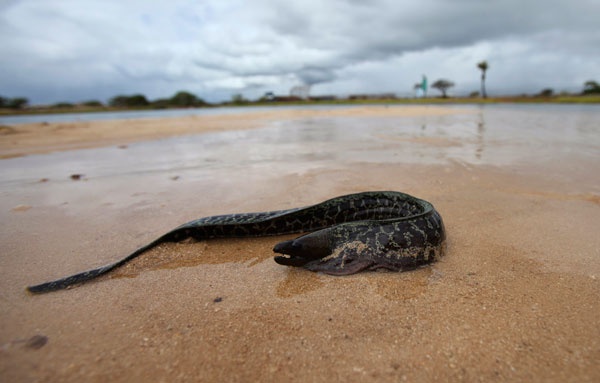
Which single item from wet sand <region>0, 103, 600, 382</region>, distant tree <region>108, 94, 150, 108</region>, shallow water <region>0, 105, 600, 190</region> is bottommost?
wet sand <region>0, 103, 600, 382</region>

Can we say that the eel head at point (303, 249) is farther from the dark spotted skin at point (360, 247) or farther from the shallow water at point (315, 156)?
the shallow water at point (315, 156)

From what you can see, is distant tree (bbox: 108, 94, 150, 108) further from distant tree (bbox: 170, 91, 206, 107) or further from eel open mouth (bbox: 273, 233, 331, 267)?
eel open mouth (bbox: 273, 233, 331, 267)

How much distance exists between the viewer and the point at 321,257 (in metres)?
3.24

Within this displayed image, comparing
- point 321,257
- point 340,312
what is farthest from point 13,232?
point 340,312

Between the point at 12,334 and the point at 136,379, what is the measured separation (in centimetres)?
120

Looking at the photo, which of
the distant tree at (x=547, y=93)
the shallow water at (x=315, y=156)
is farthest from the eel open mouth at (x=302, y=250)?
the distant tree at (x=547, y=93)

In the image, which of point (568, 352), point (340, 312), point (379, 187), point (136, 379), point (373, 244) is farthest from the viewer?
point (379, 187)

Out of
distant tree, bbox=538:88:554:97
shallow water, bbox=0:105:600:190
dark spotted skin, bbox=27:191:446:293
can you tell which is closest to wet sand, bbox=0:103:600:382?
dark spotted skin, bbox=27:191:446:293

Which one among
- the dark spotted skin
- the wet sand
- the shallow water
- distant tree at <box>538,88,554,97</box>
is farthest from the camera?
distant tree at <box>538,88,554,97</box>

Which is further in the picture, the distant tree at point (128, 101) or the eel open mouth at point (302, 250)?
the distant tree at point (128, 101)

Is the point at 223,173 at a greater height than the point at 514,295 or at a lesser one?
greater

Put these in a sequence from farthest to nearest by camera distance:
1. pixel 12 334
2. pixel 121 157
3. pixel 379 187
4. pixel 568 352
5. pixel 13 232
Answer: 1. pixel 121 157
2. pixel 379 187
3. pixel 13 232
4. pixel 12 334
5. pixel 568 352

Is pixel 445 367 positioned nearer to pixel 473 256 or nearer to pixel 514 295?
pixel 514 295

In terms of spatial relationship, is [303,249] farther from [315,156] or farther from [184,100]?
[184,100]
